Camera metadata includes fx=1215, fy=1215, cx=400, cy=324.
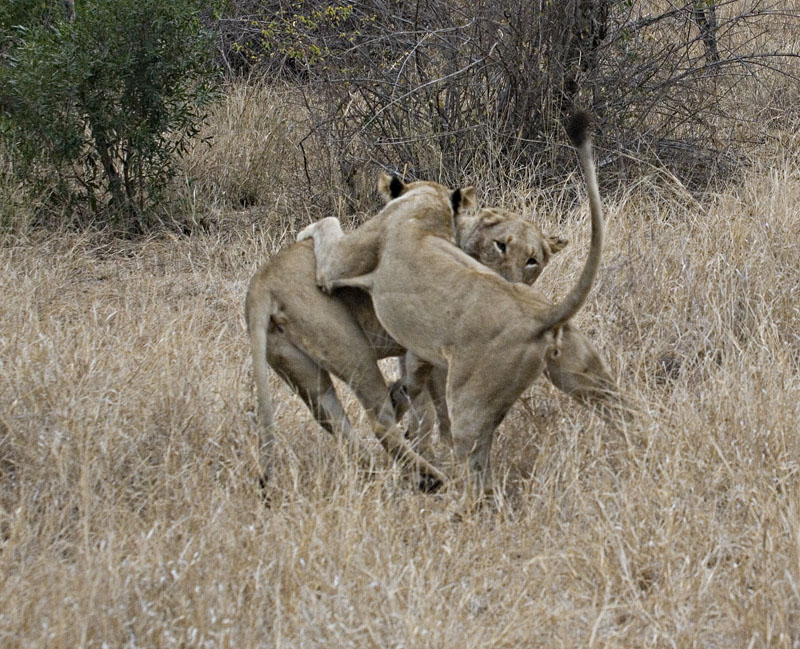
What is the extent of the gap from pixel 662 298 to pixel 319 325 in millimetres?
2122

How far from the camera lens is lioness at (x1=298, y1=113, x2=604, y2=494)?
3855mm

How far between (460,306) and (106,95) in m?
4.39

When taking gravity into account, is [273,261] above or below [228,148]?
above

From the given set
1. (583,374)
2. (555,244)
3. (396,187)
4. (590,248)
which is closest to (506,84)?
(555,244)

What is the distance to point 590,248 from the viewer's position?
3732 mm

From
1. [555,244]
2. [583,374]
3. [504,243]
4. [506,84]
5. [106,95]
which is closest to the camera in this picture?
[583,374]

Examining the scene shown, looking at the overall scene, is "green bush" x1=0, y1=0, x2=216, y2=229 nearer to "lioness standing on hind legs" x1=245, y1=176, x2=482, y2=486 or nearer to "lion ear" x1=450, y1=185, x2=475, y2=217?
"lion ear" x1=450, y1=185, x2=475, y2=217

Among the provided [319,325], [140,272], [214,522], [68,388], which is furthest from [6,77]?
[214,522]

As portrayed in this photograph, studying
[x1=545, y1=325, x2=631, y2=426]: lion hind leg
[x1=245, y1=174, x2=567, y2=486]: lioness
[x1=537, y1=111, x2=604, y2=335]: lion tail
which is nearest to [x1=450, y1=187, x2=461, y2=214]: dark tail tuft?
[x1=245, y1=174, x2=567, y2=486]: lioness

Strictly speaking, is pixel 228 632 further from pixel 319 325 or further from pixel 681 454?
pixel 681 454

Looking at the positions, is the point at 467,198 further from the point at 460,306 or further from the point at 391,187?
the point at 460,306

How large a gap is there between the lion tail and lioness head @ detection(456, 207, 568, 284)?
0.75m

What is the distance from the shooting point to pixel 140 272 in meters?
7.22

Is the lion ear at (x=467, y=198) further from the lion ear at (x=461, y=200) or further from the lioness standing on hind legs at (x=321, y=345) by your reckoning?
the lioness standing on hind legs at (x=321, y=345)
